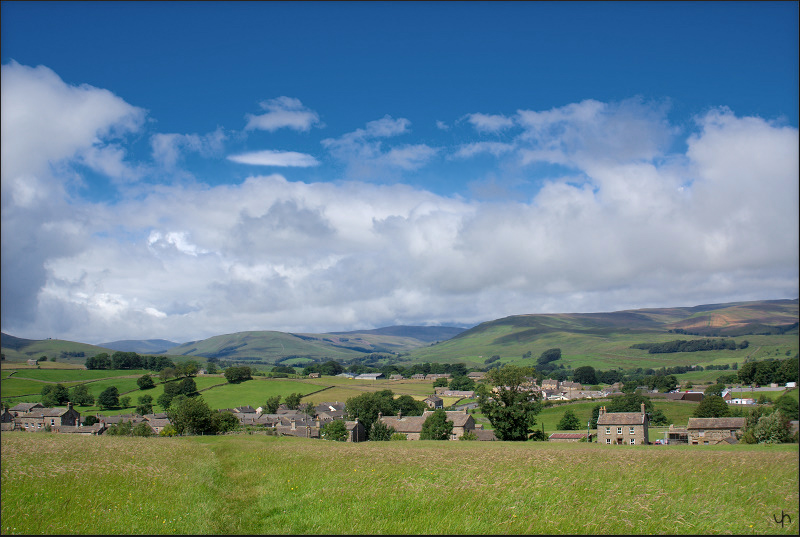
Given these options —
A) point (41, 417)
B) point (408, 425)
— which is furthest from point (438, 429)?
point (41, 417)

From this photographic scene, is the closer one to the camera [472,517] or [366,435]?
[472,517]

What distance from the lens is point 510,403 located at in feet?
175

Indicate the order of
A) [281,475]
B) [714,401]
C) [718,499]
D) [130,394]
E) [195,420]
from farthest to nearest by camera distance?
[130,394], [714,401], [195,420], [281,475], [718,499]

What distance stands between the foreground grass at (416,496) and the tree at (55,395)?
4696 inches

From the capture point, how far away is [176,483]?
55.9 ft

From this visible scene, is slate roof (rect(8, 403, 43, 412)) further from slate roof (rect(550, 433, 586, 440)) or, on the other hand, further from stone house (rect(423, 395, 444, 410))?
slate roof (rect(550, 433, 586, 440))

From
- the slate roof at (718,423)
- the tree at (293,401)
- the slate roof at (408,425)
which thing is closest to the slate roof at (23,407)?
the tree at (293,401)

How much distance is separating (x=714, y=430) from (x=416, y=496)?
65.5 m

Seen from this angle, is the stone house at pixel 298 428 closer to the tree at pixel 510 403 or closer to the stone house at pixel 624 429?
the tree at pixel 510 403

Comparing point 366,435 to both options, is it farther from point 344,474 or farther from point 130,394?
point 130,394

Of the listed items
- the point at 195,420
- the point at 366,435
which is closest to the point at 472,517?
the point at 195,420

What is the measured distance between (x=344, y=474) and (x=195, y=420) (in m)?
56.2

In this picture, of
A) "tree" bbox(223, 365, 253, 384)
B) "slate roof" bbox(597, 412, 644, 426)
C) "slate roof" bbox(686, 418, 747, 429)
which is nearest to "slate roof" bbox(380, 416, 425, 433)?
"slate roof" bbox(597, 412, 644, 426)

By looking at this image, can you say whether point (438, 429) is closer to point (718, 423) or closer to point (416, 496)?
point (718, 423)
